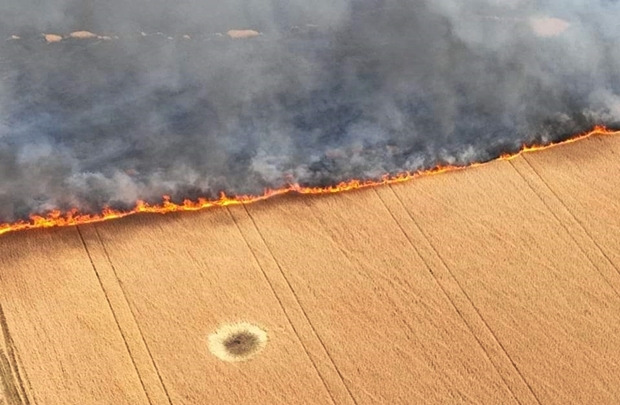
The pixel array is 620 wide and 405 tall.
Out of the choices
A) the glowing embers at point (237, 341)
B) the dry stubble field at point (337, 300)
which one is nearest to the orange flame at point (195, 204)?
the dry stubble field at point (337, 300)

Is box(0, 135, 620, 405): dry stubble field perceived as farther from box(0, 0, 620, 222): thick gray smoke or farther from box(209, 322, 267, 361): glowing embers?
Answer: box(0, 0, 620, 222): thick gray smoke

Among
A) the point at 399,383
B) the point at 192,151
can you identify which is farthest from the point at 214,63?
the point at 399,383

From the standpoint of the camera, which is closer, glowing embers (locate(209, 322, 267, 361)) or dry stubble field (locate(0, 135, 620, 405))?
dry stubble field (locate(0, 135, 620, 405))

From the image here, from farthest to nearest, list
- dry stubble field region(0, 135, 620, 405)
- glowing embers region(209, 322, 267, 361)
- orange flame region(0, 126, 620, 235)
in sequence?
orange flame region(0, 126, 620, 235)
glowing embers region(209, 322, 267, 361)
dry stubble field region(0, 135, 620, 405)

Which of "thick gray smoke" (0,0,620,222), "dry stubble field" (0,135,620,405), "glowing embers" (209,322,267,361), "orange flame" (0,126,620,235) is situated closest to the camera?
"dry stubble field" (0,135,620,405)

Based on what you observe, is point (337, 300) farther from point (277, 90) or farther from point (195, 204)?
point (277, 90)

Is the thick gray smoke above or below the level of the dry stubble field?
above

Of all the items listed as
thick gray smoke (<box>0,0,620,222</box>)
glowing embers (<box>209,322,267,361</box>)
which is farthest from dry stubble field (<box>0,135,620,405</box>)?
thick gray smoke (<box>0,0,620,222</box>)
